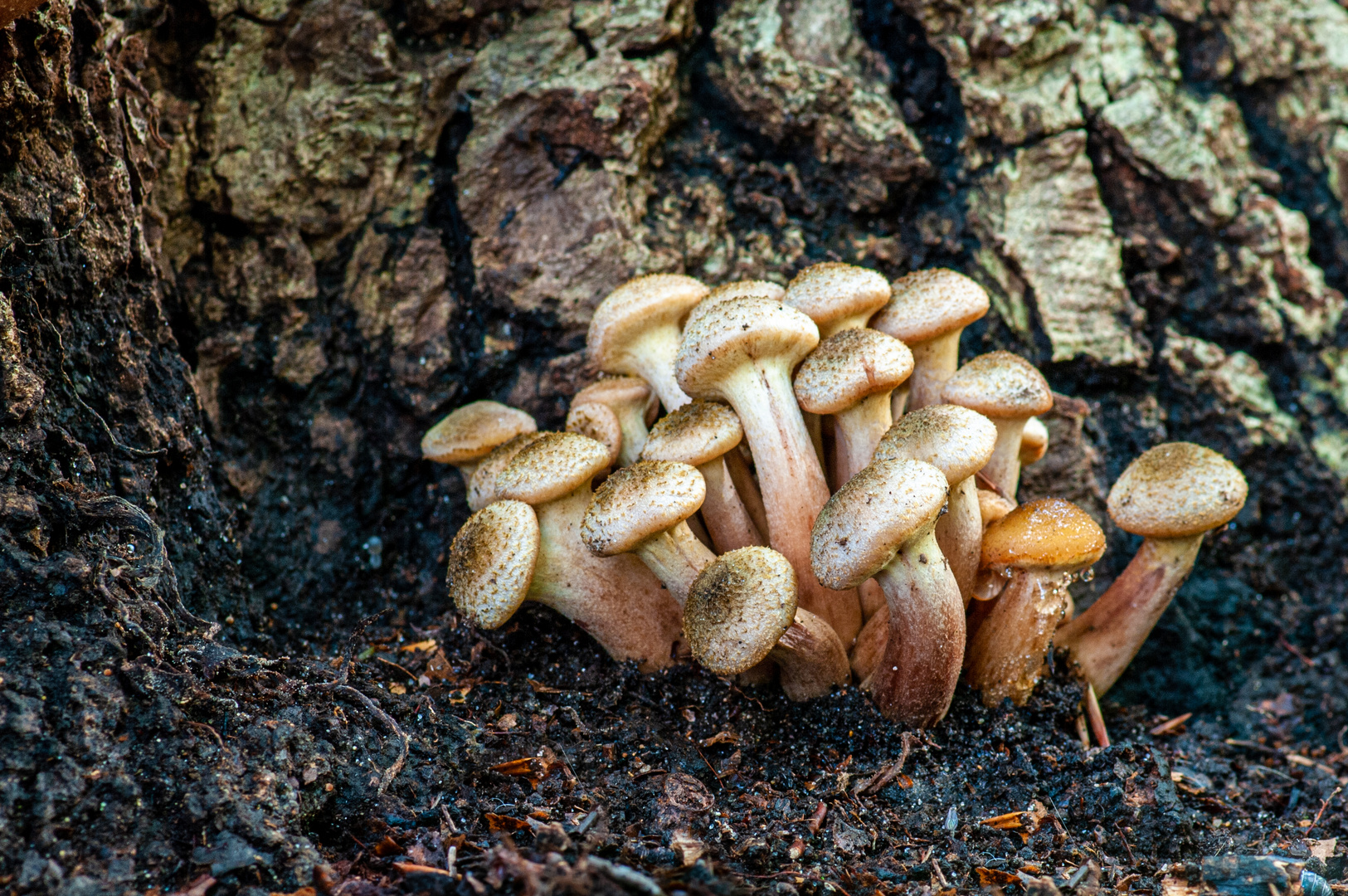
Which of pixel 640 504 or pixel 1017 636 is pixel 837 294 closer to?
pixel 640 504

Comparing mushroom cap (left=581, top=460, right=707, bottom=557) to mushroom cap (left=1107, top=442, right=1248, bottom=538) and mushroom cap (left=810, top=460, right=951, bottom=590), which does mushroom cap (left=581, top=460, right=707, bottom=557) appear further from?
mushroom cap (left=1107, top=442, right=1248, bottom=538)

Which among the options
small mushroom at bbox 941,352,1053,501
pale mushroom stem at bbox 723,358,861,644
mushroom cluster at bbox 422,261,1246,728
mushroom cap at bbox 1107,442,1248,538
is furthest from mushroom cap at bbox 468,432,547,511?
mushroom cap at bbox 1107,442,1248,538

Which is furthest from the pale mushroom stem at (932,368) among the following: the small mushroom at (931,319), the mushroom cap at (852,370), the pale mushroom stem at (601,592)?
the pale mushroom stem at (601,592)

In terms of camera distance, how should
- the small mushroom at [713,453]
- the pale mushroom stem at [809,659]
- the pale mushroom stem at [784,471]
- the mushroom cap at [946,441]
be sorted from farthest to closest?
the pale mushroom stem at [784,471], the small mushroom at [713,453], the pale mushroom stem at [809,659], the mushroom cap at [946,441]

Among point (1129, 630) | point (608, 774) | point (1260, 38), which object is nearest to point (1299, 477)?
point (1129, 630)

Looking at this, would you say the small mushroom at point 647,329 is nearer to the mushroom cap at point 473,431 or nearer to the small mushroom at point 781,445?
the small mushroom at point 781,445

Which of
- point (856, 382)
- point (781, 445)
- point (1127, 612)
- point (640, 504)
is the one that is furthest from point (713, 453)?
point (1127, 612)
